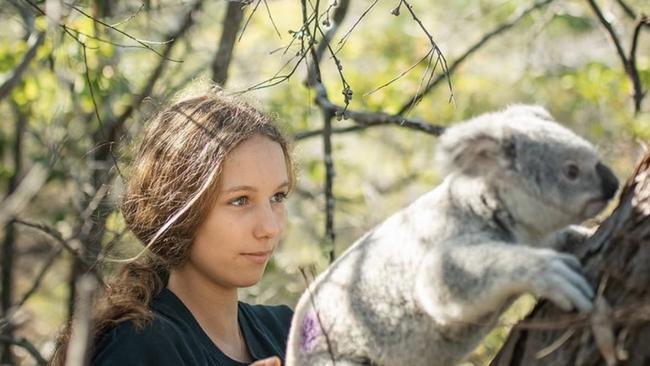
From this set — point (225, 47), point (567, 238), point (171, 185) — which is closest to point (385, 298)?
point (567, 238)

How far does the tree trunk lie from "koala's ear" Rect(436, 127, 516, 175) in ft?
1.26

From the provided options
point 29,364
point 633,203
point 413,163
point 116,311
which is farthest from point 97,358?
point 413,163

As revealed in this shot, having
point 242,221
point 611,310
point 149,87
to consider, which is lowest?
point 611,310

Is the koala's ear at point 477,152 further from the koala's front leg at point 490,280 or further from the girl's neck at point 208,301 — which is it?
the girl's neck at point 208,301

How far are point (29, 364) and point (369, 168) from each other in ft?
13.4

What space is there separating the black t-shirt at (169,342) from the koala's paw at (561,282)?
1123 mm

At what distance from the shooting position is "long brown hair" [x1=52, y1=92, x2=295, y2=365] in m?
3.16

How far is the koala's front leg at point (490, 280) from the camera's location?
2.30m

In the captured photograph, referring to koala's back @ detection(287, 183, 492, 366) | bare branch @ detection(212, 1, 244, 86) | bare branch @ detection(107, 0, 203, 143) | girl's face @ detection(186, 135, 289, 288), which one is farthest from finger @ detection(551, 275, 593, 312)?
bare branch @ detection(107, 0, 203, 143)

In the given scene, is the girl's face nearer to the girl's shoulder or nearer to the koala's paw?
the girl's shoulder

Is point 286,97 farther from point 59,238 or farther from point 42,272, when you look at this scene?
point 59,238

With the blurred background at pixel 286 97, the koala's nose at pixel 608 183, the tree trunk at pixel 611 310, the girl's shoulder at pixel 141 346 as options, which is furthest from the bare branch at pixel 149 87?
the tree trunk at pixel 611 310

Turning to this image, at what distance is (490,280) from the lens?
8.13 ft

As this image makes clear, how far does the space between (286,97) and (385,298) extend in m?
4.13
